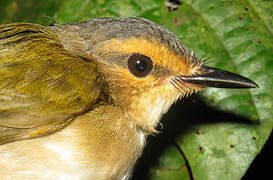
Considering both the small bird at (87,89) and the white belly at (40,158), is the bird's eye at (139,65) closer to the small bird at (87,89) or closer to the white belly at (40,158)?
the small bird at (87,89)

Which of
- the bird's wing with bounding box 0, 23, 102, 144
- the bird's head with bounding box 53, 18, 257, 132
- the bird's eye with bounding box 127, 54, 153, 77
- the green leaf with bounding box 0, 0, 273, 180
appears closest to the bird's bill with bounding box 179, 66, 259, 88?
the bird's head with bounding box 53, 18, 257, 132

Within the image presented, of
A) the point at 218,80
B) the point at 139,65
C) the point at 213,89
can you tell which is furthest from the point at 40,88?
the point at 213,89

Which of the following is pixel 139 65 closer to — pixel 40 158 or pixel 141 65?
pixel 141 65

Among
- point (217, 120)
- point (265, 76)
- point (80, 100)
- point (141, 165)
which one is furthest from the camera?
point (141, 165)

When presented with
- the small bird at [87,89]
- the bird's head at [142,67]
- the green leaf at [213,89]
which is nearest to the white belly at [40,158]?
the small bird at [87,89]

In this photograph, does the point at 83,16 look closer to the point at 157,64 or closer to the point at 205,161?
the point at 157,64

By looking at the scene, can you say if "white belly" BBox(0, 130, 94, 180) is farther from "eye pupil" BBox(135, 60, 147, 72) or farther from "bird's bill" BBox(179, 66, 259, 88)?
"bird's bill" BBox(179, 66, 259, 88)

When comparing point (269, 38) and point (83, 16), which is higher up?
point (83, 16)

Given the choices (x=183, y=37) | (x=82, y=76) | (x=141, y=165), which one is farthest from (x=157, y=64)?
(x=141, y=165)
